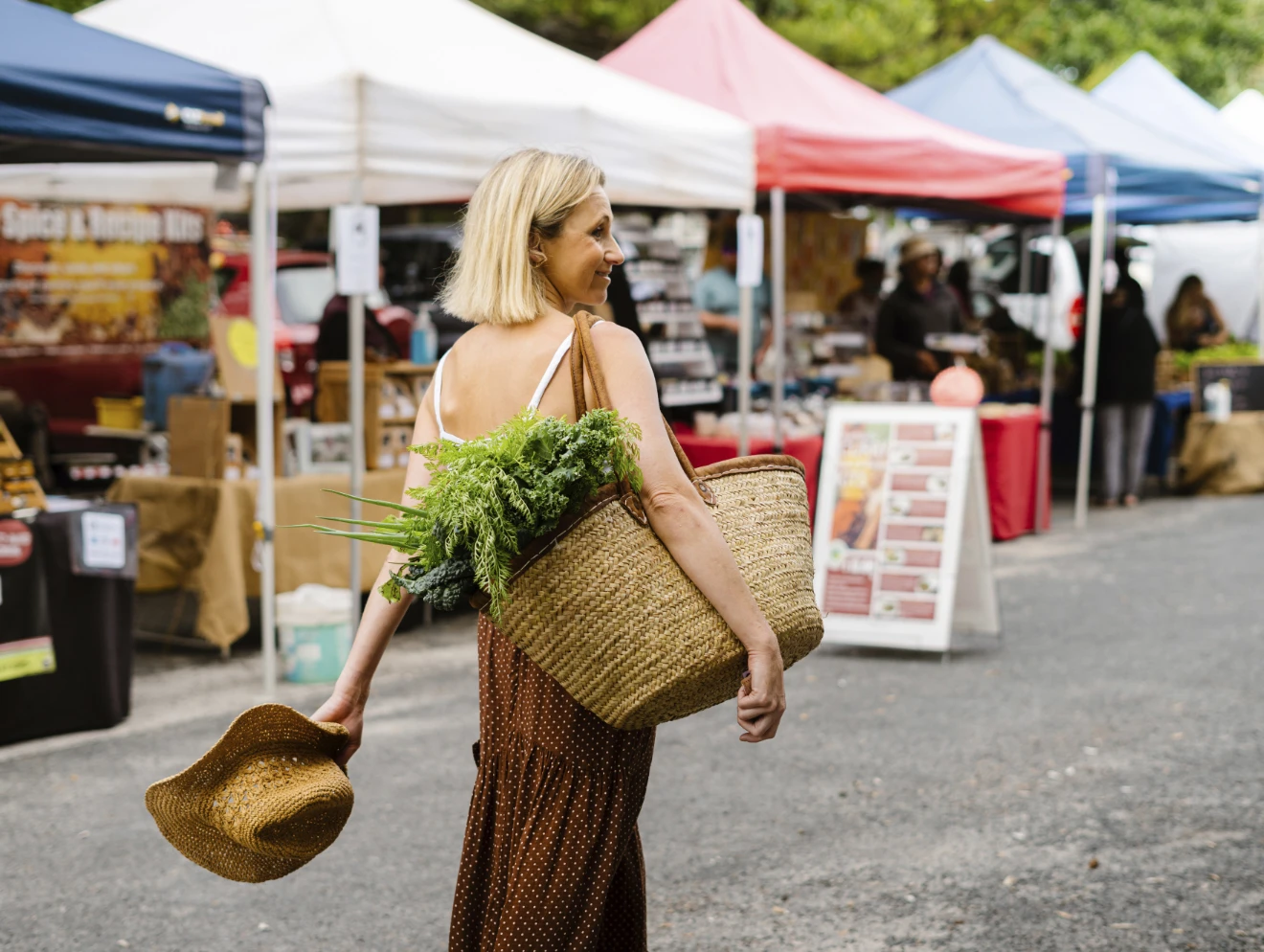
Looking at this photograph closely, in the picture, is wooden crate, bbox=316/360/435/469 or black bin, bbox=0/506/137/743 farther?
wooden crate, bbox=316/360/435/469

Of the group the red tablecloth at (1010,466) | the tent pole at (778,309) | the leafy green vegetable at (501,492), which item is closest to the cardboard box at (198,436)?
the tent pole at (778,309)

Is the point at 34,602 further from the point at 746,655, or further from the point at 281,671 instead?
the point at 746,655

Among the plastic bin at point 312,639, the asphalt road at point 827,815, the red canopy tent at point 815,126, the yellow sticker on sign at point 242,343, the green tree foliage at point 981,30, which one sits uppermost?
the green tree foliage at point 981,30

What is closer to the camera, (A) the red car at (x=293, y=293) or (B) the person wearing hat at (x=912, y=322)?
(B) the person wearing hat at (x=912, y=322)

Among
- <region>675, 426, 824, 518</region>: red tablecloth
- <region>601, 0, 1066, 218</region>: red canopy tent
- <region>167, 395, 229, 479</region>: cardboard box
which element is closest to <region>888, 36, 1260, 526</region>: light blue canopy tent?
<region>601, 0, 1066, 218</region>: red canopy tent

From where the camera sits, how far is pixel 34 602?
5.71m

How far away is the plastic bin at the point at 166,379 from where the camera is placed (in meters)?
9.55

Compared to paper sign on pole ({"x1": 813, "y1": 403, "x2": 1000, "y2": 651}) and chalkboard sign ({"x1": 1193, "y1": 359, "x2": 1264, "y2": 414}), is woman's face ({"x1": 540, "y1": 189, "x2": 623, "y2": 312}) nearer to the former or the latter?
paper sign on pole ({"x1": 813, "y1": 403, "x2": 1000, "y2": 651})

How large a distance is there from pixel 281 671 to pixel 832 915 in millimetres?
3564

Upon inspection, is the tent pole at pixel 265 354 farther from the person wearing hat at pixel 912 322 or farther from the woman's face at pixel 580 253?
the person wearing hat at pixel 912 322

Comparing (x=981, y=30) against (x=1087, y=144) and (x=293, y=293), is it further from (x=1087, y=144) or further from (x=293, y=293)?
(x=293, y=293)

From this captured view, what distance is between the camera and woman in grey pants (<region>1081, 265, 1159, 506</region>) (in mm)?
12891

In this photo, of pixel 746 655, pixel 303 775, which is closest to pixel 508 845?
pixel 303 775

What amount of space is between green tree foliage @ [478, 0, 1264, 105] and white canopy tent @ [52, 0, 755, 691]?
Answer: 1131 centimetres
